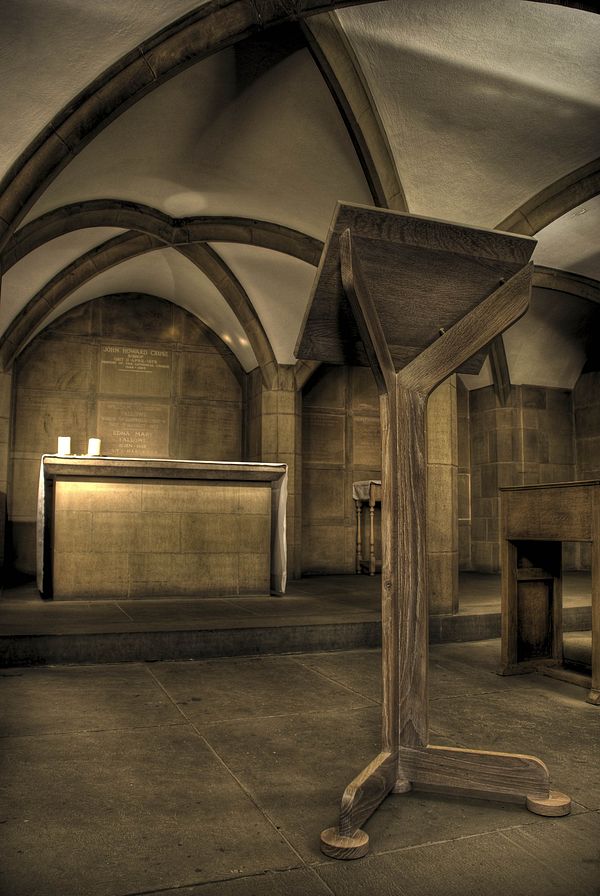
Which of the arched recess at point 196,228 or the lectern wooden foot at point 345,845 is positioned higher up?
the arched recess at point 196,228

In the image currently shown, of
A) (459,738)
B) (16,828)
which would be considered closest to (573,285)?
(459,738)

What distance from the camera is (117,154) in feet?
21.6

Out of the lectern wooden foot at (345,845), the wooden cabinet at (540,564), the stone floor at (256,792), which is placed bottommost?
the stone floor at (256,792)

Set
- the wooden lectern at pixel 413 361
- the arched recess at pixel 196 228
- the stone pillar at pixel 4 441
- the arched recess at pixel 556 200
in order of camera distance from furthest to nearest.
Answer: the stone pillar at pixel 4 441
the arched recess at pixel 196 228
the arched recess at pixel 556 200
the wooden lectern at pixel 413 361

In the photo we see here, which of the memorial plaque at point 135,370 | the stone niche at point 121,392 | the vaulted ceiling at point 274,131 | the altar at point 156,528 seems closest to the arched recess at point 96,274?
the vaulted ceiling at point 274,131

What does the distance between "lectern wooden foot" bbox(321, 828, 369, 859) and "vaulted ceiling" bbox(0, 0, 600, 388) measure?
4.72m

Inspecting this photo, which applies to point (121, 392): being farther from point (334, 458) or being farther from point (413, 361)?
point (413, 361)

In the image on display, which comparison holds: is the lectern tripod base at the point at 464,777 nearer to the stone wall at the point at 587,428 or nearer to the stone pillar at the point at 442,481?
the stone pillar at the point at 442,481

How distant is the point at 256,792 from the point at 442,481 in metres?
4.33

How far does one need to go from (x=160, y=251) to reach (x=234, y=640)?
20.3 ft

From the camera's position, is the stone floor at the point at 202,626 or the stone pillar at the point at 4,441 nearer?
the stone floor at the point at 202,626

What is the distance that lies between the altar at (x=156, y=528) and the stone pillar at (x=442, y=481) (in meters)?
1.54

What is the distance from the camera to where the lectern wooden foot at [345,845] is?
195 cm

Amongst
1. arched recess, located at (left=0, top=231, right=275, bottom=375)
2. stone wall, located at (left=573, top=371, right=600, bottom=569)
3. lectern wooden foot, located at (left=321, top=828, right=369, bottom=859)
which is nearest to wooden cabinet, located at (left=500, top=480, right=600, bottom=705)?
lectern wooden foot, located at (left=321, top=828, right=369, bottom=859)
